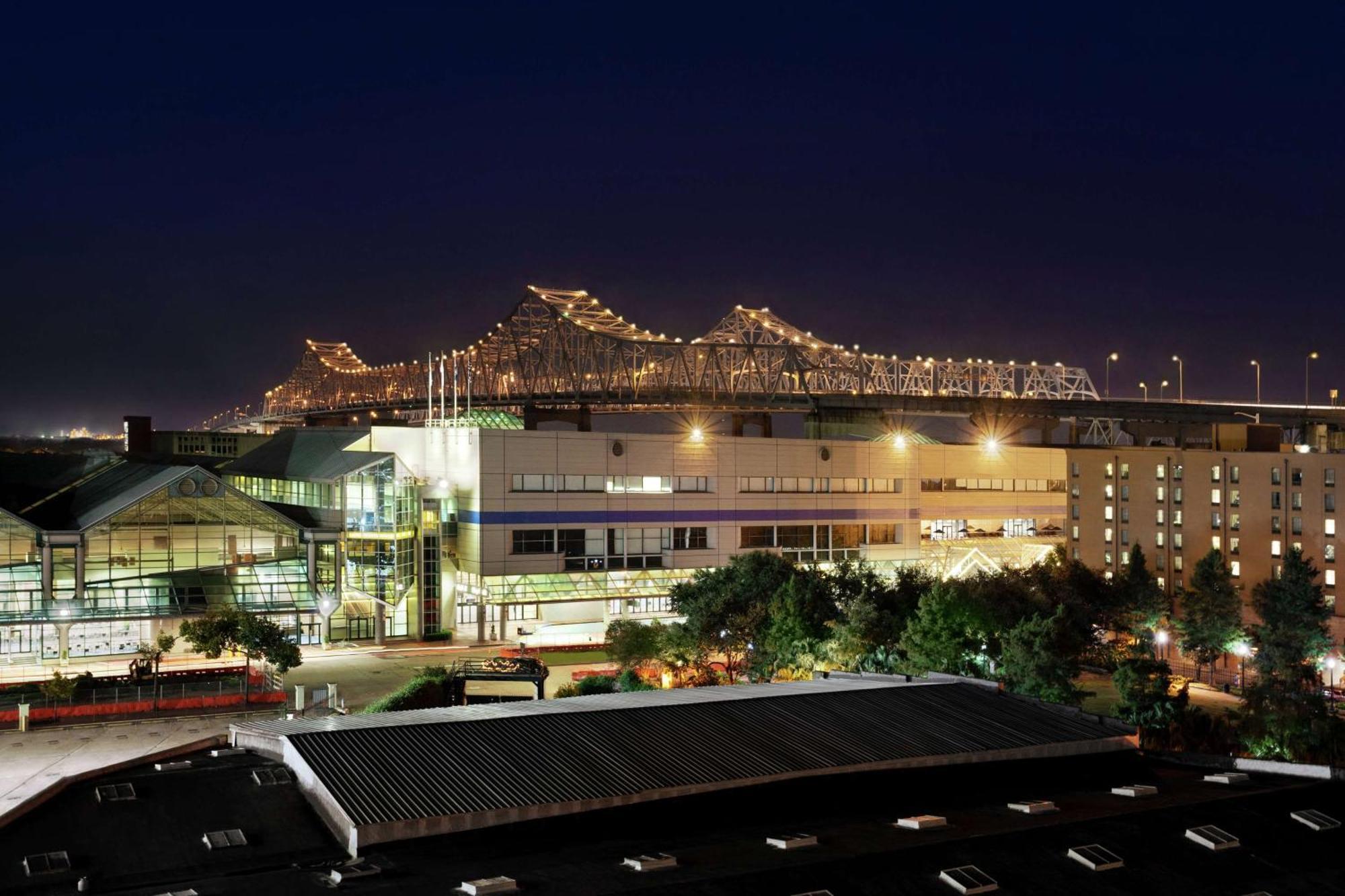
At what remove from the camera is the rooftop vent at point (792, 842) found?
69.4ft

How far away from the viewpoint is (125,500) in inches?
2190

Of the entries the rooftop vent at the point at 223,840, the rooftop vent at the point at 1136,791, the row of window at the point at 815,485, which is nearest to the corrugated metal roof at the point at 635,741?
the rooftop vent at the point at 223,840

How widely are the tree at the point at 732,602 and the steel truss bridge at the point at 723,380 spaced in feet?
264

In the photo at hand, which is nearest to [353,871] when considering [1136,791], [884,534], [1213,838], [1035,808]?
[1035,808]

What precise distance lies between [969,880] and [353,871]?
9.83 meters

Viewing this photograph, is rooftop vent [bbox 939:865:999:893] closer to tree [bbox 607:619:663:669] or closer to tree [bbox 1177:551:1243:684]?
tree [bbox 607:619:663:669]

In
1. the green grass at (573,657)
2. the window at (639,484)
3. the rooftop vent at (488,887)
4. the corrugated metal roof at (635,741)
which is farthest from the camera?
the window at (639,484)

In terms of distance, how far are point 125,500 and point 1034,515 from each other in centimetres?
6296

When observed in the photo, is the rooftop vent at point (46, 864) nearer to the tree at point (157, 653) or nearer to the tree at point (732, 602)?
the tree at point (157, 653)

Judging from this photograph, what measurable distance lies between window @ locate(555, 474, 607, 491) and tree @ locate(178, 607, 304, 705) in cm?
2267

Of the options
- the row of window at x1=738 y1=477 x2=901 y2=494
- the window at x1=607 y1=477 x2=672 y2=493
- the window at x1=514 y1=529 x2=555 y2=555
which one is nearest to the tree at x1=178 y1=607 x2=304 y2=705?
the window at x1=514 y1=529 x2=555 y2=555

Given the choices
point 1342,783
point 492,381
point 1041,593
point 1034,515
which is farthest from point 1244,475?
point 492,381

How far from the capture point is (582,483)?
66.6 metres

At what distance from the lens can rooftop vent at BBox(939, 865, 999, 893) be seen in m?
19.1
